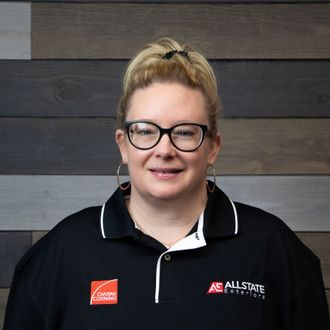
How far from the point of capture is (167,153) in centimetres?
147

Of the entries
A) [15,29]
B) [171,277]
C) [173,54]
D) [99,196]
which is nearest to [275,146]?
[99,196]

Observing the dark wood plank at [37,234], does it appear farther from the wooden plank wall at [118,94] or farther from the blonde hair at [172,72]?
the blonde hair at [172,72]

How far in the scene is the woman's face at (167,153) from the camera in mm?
1492

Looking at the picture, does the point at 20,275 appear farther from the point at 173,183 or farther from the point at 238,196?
the point at 238,196

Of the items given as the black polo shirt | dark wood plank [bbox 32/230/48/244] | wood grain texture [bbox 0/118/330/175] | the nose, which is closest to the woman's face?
the nose

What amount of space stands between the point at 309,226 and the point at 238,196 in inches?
10.1

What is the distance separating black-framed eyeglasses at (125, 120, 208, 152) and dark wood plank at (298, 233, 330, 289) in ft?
2.73

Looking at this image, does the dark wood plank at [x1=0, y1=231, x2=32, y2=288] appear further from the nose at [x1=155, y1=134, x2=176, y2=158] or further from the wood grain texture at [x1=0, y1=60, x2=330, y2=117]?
the nose at [x1=155, y1=134, x2=176, y2=158]

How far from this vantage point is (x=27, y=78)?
85.1 inches

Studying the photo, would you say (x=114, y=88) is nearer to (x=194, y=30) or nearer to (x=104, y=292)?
(x=194, y=30)

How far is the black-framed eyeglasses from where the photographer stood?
1494 mm

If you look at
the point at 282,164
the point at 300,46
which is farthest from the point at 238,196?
the point at 300,46

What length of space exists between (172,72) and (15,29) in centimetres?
82

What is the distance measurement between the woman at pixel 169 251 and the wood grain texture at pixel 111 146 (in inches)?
20.0
